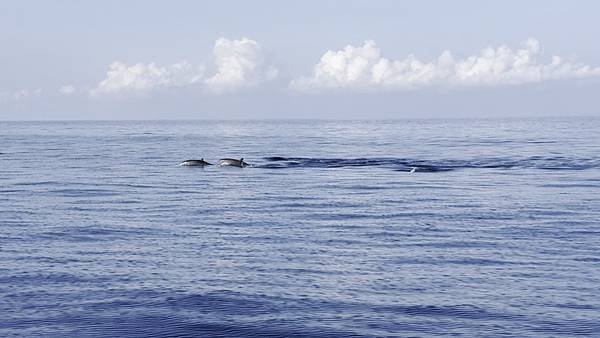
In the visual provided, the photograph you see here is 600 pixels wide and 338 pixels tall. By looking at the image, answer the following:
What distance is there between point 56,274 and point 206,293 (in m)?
4.86

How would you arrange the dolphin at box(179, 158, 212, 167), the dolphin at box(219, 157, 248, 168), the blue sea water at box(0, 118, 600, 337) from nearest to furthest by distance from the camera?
the blue sea water at box(0, 118, 600, 337) < the dolphin at box(219, 157, 248, 168) < the dolphin at box(179, 158, 212, 167)

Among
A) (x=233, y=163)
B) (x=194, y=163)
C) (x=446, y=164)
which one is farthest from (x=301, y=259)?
(x=446, y=164)

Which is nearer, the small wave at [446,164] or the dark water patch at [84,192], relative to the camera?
the dark water patch at [84,192]

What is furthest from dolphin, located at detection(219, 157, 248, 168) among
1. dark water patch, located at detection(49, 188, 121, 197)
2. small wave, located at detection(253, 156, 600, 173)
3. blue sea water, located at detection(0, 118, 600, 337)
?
dark water patch, located at detection(49, 188, 121, 197)

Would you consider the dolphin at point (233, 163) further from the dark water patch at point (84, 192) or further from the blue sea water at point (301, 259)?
the dark water patch at point (84, 192)

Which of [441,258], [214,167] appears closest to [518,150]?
[214,167]

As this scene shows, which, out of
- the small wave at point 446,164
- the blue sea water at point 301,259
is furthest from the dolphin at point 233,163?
the blue sea water at point 301,259

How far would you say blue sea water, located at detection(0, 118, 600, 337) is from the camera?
Result: 19.3 m

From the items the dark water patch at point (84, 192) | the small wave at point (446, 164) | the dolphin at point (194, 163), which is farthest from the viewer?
the dolphin at point (194, 163)

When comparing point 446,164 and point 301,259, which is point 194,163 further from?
point 301,259

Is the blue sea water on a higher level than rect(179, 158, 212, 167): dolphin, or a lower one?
higher

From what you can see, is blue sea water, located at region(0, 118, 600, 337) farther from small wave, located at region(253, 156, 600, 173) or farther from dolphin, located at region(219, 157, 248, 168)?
dolphin, located at region(219, 157, 248, 168)

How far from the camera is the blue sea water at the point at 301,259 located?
19328mm

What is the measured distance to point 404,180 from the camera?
5450 centimetres
